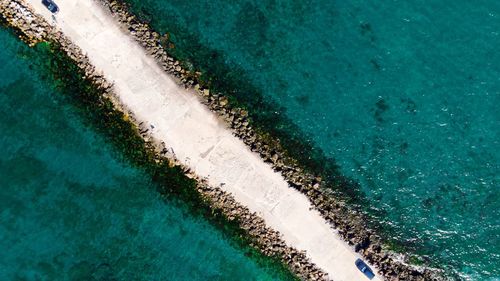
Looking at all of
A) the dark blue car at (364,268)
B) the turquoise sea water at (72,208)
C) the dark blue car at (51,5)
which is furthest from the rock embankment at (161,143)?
the dark blue car at (364,268)

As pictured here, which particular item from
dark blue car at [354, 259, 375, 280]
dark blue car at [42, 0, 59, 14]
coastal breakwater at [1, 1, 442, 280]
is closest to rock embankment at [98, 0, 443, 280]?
coastal breakwater at [1, 1, 442, 280]

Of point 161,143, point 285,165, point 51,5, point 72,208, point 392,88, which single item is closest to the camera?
point 51,5

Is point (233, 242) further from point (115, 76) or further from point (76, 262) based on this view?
point (115, 76)

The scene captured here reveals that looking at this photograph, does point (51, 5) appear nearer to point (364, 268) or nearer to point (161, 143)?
point (161, 143)

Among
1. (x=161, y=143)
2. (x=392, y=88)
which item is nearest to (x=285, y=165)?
(x=161, y=143)

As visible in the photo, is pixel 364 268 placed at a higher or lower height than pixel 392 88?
lower

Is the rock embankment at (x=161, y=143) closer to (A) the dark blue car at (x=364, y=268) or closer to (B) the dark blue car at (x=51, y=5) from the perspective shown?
(B) the dark blue car at (x=51, y=5)
